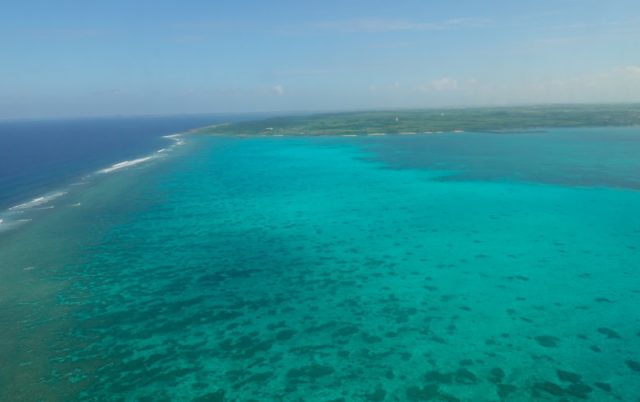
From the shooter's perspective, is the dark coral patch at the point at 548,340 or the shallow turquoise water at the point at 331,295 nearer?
the shallow turquoise water at the point at 331,295

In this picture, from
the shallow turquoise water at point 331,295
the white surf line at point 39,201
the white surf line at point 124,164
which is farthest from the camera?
the white surf line at point 124,164

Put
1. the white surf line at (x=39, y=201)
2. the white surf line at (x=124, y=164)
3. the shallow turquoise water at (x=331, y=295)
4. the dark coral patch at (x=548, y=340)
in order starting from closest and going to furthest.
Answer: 1. the shallow turquoise water at (x=331, y=295)
2. the dark coral patch at (x=548, y=340)
3. the white surf line at (x=39, y=201)
4. the white surf line at (x=124, y=164)

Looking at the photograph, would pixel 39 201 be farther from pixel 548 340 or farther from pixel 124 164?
pixel 548 340

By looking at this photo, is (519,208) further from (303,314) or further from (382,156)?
(382,156)

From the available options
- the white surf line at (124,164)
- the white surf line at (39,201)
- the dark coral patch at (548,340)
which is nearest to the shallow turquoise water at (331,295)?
the dark coral patch at (548,340)

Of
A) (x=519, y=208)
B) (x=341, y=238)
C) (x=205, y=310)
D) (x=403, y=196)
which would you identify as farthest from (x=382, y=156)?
(x=205, y=310)

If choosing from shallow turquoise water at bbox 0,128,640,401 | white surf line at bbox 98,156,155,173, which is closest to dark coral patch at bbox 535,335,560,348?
shallow turquoise water at bbox 0,128,640,401

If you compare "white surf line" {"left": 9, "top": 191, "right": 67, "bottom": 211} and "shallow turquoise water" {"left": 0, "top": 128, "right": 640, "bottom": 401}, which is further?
"white surf line" {"left": 9, "top": 191, "right": 67, "bottom": 211}

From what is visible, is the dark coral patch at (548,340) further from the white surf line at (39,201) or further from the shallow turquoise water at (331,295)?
the white surf line at (39,201)

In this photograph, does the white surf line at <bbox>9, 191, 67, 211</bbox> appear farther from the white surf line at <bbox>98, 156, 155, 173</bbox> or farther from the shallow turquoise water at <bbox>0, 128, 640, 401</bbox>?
the white surf line at <bbox>98, 156, 155, 173</bbox>
